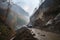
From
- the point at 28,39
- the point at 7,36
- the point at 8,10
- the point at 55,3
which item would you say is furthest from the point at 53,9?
the point at 28,39

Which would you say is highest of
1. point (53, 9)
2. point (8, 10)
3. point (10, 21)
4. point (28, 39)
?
point (53, 9)

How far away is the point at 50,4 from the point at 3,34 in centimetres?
678

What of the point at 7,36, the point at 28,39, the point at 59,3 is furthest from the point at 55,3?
the point at 28,39

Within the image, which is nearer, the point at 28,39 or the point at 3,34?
the point at 28,39

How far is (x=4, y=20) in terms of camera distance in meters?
10.3

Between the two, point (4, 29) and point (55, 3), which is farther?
point (55, 3)

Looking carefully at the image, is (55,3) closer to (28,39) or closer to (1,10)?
(1,10)

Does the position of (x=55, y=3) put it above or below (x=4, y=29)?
above

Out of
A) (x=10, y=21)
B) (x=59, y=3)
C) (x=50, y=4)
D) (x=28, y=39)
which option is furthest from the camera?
(x=50, y=4)

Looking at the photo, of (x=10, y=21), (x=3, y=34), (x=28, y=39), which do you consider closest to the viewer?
(x=28, y=39)

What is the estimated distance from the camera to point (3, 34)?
9.28 metres

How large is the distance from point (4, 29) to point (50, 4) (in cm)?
644

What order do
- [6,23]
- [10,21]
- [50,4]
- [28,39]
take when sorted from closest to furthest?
[28,39]
[6,23]
[10,21]
[50,4]

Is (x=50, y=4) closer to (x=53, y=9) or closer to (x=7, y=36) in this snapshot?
(x=53, y=9)
